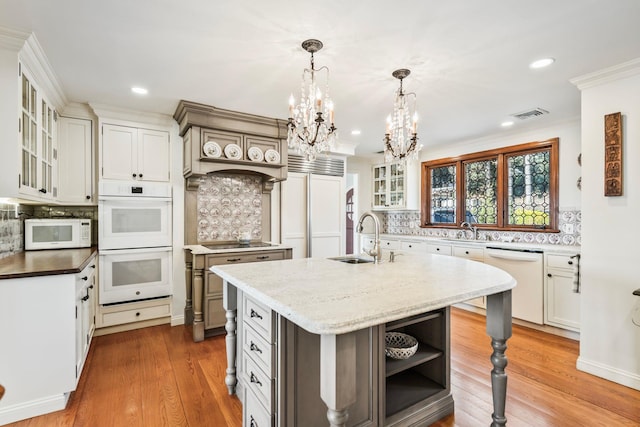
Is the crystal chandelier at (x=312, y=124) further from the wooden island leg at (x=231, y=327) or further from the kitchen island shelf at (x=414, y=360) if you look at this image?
the kitchen island shelf at (x=414, y=360)

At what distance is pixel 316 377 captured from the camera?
148 cm

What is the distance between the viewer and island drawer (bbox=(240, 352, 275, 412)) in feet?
4.76

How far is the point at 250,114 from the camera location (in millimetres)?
3545

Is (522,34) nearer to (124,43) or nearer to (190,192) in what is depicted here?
(124,43)

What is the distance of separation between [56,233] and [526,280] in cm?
500

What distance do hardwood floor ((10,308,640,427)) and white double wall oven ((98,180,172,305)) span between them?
531 mm

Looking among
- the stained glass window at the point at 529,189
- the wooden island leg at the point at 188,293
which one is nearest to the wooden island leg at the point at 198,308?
the wooden island leg at the point at 188,293

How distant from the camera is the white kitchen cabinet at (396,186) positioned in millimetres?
5309

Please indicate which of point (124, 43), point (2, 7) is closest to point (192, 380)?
point (124, 43)

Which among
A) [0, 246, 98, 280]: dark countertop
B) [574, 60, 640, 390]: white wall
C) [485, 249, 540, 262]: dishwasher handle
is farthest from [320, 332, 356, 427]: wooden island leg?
[485, 249, 540, 262]: dishwasher handle

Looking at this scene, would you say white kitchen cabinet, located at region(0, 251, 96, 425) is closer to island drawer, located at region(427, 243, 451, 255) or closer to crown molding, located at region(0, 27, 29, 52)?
crown molding, located at region(0, 27, 29, 52)

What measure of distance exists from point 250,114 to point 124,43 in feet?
5.07

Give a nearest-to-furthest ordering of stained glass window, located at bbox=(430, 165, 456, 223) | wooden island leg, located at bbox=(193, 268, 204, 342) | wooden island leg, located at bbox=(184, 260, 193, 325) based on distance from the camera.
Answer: wooden island leg, located at bbox=(193, 268, 204, 342) < wooden island leg, located at bbox=(184, 260, 193, 325) < stained glass window, located at bbox=(430, 165, 456, 223)

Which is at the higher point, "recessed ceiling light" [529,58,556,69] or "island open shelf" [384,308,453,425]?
"recessed ceiling light" [529,58,556,69]
